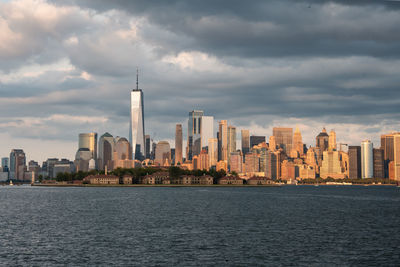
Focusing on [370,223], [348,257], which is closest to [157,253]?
[348,257]

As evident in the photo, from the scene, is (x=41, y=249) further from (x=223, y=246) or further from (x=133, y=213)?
(x=133, y=213)

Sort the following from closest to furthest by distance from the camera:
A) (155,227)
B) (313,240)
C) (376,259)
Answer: (376,259)
(313,240)
(155,227)

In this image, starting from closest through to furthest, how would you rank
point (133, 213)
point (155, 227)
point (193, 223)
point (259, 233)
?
point (259, 233), point (155, 227), point (193, 223), point (133, 213)

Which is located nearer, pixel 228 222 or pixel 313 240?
pixel 313 240

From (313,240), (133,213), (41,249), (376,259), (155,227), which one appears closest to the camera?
(376,259)

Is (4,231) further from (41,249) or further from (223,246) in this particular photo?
(223,246)

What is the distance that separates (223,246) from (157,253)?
906 centimetres

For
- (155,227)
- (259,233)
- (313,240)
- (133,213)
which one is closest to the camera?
(313,240)

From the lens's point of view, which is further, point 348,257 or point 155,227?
point 155,227

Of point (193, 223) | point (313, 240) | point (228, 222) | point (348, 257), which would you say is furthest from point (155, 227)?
point (348, 257)

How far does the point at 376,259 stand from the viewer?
53.9 meters

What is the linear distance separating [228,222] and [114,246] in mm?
32252

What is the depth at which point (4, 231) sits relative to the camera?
75250 millimetres

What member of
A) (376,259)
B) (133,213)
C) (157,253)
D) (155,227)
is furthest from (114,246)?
(133,213)
